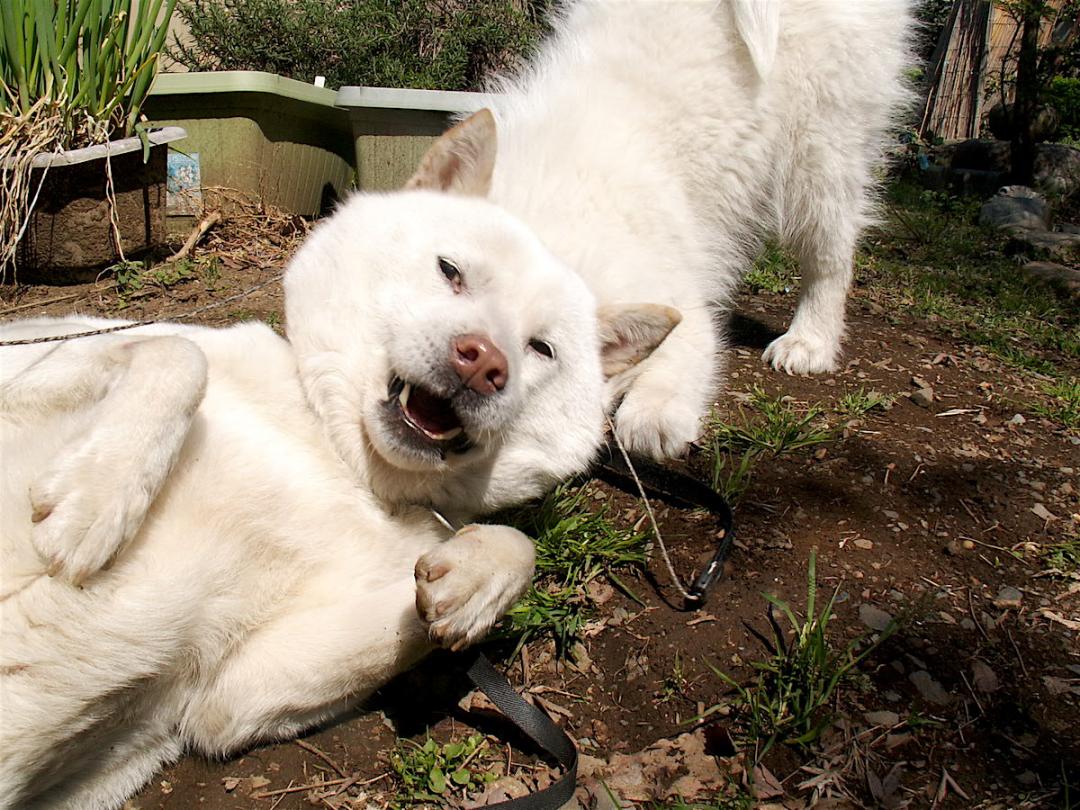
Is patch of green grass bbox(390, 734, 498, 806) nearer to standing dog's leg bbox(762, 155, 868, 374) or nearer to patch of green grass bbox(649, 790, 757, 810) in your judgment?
patch of green grass bbox(649, 790, 757, 810)

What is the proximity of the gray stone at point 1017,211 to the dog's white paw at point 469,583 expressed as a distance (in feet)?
25.0

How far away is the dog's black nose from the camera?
2.01 meters

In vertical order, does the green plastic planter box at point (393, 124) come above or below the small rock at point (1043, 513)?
above

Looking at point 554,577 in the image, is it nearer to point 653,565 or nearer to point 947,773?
point 653,565

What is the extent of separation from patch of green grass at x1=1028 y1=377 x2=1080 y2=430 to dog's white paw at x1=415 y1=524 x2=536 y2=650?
8.95ft

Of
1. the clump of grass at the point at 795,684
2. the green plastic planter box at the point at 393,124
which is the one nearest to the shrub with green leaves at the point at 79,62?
the green plastic planter box at the point at 393,124

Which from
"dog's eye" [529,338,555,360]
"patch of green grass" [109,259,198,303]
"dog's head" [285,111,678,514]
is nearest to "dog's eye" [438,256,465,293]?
"dog's head" [285,111,678,514]

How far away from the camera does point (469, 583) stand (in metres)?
1.75

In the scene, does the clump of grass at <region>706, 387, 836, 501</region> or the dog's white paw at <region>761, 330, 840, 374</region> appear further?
the dog's white paw at <region>761, 330, 840, 374</region>

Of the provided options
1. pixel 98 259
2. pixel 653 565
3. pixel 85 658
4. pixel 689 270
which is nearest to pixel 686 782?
pixel 653 565

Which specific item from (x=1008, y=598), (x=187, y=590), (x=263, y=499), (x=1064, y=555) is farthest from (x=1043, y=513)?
(x=187, y=590)

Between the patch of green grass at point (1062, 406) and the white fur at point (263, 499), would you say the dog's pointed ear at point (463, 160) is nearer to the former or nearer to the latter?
the white fur at point (263, 499)

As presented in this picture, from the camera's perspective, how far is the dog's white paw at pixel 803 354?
3.92 meters

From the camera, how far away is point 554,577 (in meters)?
2.54
